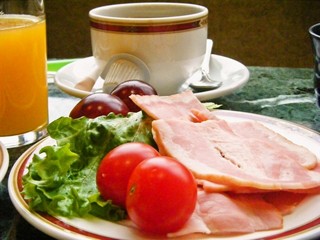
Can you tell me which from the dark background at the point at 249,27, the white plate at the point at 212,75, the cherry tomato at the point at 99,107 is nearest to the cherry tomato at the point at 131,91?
the cherry tomato at the point at 99,107

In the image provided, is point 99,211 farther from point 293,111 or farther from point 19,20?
point 293,111

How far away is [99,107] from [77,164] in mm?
139

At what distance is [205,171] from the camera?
0.71 m

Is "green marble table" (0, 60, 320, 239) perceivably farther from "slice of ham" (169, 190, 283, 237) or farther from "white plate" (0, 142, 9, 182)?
"slice of ham" (169, 190, 283, 237)

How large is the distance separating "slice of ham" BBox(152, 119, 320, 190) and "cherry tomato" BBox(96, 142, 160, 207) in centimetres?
6

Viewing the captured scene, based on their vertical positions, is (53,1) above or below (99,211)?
below

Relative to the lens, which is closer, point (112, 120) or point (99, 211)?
point (99, 211)

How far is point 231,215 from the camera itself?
2.09 feet

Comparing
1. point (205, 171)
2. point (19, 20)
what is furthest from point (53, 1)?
point (205, 171)

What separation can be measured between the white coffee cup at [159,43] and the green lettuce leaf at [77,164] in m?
0.33

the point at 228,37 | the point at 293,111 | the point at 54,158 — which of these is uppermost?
the point at 54,158

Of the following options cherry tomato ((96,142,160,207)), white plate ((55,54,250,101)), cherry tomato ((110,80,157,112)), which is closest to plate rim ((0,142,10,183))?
cherry tomato ((96,142,160,207))

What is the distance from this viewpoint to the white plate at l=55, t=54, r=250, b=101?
1153mm

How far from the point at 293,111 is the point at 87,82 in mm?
438
